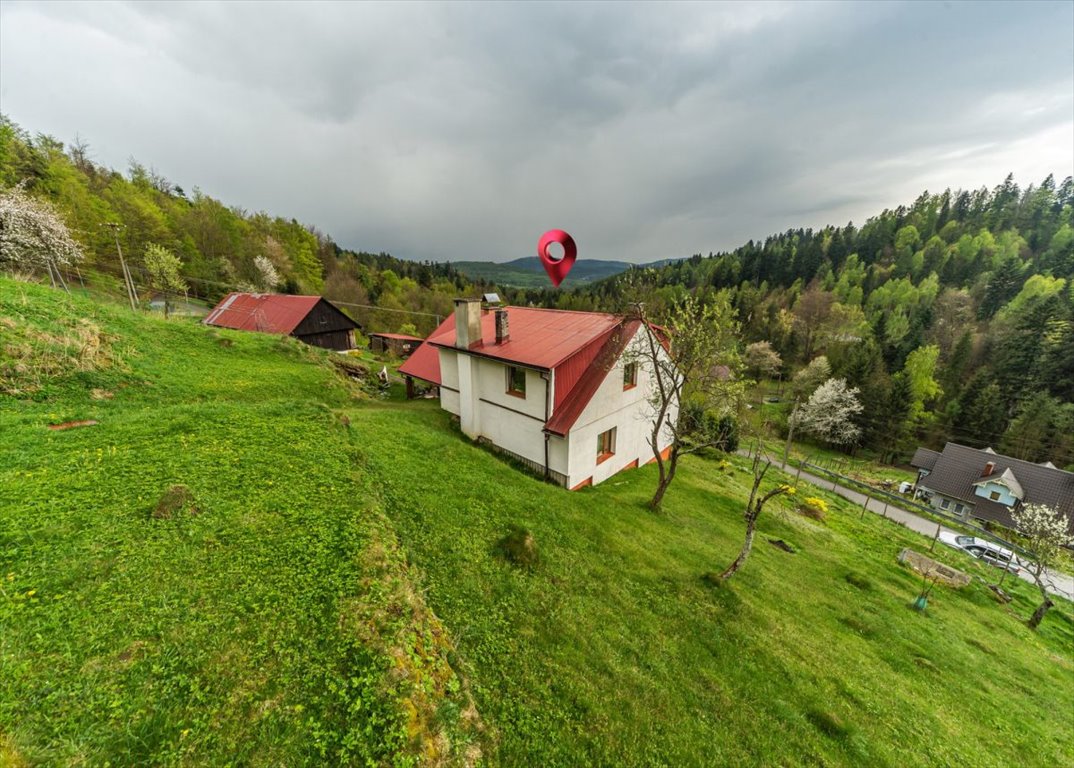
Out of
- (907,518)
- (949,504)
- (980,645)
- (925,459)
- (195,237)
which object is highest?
(195,237)

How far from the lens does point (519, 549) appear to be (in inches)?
357

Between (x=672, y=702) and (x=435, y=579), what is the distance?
16.6 feet

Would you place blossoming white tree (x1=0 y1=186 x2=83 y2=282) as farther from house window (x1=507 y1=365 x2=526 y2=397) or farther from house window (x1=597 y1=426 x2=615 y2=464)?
house window (x1=597 y1=426 x2=615 y2=464)

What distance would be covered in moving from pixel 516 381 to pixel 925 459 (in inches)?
2194

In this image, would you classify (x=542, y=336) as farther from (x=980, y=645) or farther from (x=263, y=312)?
(x=263, y=312)

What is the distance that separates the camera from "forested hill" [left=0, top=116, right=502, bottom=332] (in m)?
37.2

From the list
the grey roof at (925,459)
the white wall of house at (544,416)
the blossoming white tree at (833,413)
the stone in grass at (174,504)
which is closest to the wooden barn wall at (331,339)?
the white wall of house at (544,416)

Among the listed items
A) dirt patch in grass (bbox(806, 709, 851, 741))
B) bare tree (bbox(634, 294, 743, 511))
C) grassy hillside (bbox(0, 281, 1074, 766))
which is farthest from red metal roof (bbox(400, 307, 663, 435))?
dirt patch in grass (bbox(806, 709, 851, 741))

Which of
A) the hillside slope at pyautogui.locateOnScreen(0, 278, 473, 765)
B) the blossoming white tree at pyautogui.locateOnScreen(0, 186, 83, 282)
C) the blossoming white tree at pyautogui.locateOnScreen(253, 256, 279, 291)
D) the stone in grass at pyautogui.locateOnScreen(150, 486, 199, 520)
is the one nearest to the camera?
the hillside slope at pyautogui.locateOnScreen(0, 278, 473, 765)

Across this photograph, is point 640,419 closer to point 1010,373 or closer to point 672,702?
point 672,702

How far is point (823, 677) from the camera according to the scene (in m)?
8.57

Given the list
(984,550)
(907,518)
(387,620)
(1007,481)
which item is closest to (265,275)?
(387,620)

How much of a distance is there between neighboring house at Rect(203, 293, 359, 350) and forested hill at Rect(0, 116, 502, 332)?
5786 mm

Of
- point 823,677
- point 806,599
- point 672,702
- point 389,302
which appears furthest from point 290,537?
point 389,302
